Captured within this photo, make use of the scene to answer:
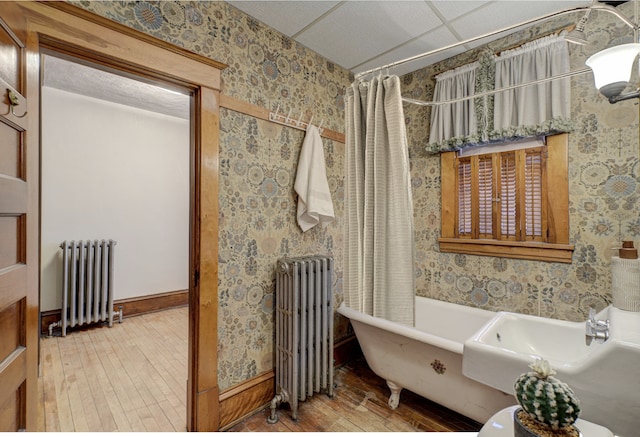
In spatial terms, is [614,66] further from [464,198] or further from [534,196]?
[464,198]

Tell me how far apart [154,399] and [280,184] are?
1.67 metres

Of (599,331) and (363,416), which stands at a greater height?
(599,331)

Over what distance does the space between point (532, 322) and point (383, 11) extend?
2.10 metres

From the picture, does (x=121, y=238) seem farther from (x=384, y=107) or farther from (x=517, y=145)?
(x=517, y=145)


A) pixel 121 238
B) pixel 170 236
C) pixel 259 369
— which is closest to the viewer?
pixel 259 369

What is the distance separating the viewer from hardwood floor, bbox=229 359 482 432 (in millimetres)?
1677

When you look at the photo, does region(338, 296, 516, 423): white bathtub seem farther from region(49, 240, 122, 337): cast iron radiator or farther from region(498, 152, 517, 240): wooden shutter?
region(49, 240, 122, 337): cast iron radiator

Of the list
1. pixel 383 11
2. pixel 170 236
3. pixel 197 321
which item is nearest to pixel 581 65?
pixel 383 11

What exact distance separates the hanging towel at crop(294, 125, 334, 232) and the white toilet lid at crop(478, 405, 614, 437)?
1.57 m

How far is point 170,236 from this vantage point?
3891mm

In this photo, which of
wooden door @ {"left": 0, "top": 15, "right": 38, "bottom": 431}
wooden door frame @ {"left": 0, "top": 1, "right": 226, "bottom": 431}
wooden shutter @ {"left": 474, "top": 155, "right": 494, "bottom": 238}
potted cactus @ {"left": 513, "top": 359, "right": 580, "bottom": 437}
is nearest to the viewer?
potted cactus @ {"left": 513, "top": 359, "right": 580, "bottom": 437}

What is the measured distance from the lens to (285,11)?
5.88 feet

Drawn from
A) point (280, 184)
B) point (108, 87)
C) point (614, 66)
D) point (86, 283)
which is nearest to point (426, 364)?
point (280, 184)

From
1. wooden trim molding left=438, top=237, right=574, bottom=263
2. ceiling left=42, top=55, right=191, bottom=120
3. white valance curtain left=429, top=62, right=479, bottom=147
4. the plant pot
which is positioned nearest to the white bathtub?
wooden trim molding left=438, top=237, right=574, bottom=263
